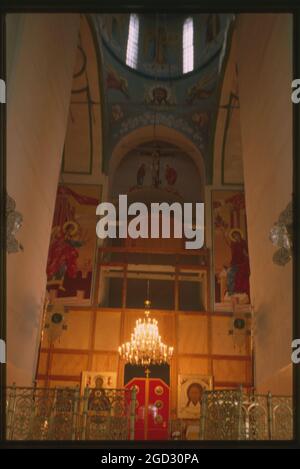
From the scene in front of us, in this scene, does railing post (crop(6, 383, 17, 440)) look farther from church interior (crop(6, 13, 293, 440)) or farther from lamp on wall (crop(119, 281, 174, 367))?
lamp on wall (crop(119, 281, 174, 367))

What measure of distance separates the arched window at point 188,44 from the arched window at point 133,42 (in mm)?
1358

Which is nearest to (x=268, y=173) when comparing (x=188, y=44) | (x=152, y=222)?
(x=152, y=222)

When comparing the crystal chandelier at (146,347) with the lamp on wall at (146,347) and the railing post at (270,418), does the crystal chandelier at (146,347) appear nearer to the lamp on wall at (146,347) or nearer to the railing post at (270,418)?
the lamp on wall at (146,347)

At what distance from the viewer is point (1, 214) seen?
478 centimetres

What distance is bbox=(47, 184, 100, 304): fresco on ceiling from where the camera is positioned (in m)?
11.7

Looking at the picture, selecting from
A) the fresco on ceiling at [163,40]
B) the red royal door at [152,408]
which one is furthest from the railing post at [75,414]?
the fresco on ceiling at [163,40]

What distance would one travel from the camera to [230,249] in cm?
1230

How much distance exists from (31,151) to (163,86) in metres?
8.05

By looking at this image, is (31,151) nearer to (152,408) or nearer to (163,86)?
(152,408)

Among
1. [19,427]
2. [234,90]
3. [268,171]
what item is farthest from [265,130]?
[234,90]

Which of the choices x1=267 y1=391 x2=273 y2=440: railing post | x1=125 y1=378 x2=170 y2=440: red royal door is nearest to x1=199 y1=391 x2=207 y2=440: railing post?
x1=267 y1=391 x2=273 y2=440: railing post

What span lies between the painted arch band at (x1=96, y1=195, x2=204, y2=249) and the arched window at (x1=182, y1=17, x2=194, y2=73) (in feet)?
13.1

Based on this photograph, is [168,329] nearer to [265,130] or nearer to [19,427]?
[265,130]

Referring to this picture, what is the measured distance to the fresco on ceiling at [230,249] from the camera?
11734 millimetres
